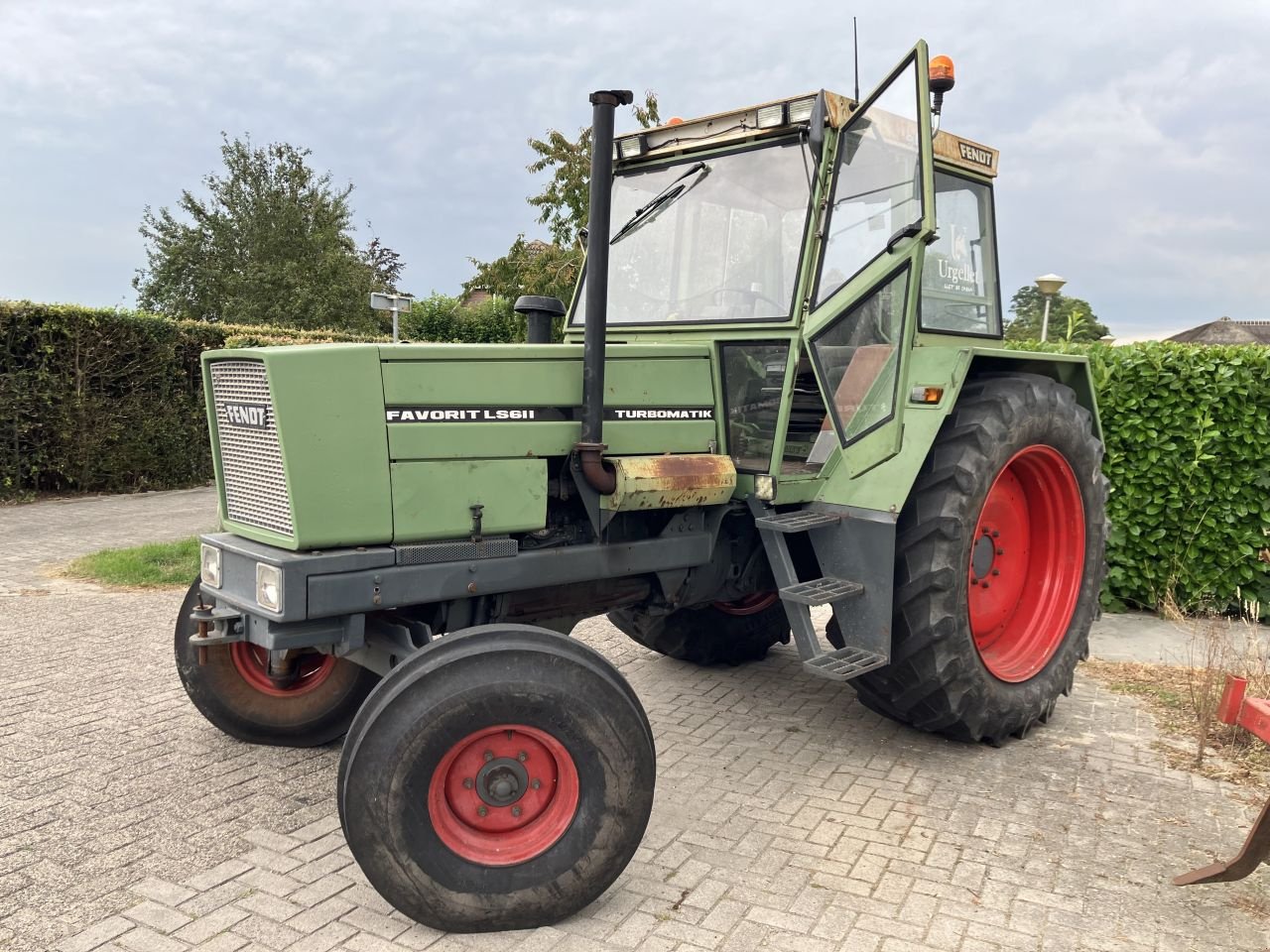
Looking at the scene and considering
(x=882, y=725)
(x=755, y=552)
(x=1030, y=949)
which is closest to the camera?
(x=1030, y=949)

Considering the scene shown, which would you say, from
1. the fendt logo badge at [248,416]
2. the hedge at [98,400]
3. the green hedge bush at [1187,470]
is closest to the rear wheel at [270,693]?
the fendt logo badge at [248,416]

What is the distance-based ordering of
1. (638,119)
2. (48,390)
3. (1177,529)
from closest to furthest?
(1177,529), (48,390), (638,119)

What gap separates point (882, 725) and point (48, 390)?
9638 millimetres

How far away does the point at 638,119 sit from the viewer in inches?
598

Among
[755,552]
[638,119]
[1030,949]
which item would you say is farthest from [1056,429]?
[638,119]

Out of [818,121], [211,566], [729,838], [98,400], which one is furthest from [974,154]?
[98,400]

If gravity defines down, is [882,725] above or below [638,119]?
below

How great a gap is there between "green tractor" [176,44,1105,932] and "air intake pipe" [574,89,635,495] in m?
0.01

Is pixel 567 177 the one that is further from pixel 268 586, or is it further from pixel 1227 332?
pixel 1227 332

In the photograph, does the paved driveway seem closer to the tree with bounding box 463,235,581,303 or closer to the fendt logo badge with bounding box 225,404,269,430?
the fendt logo badge with bounding box 225,404,269,430

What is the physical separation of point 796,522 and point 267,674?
7.12 ft

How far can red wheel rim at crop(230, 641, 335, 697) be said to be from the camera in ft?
12.8

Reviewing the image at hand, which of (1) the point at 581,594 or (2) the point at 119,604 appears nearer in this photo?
(1) the point at 581,594

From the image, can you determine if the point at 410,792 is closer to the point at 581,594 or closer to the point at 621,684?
the point at 621,684
